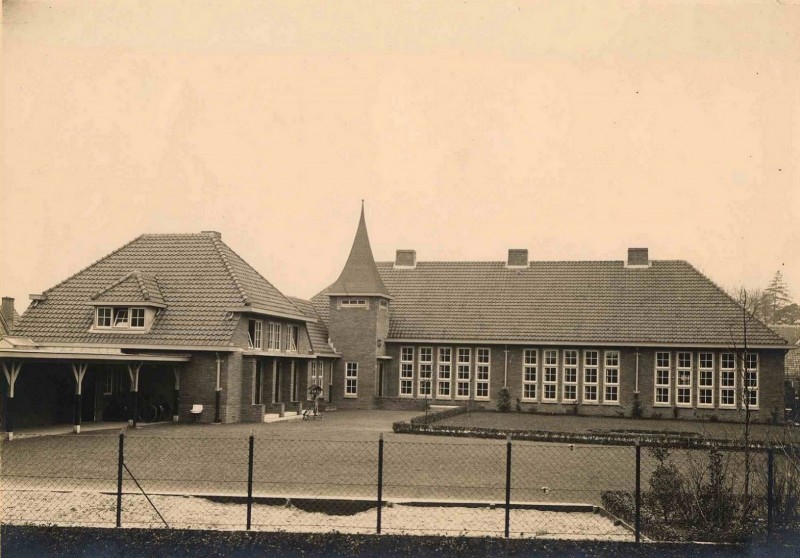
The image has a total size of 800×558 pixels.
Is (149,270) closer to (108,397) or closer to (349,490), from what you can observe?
(108,397)

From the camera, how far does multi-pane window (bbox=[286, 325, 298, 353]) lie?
109 feet

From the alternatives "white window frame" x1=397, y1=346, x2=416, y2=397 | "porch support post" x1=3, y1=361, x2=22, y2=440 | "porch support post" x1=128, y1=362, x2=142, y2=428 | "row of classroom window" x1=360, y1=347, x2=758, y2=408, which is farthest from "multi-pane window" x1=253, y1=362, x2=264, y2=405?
"white window frame" x1=397, y1=346, x2=416, y2=397

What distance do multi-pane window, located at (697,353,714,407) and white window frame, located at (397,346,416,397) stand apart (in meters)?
12.7

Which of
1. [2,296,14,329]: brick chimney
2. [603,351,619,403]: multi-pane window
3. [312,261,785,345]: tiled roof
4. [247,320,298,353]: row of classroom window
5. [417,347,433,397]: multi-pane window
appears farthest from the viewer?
[2,296,14,329]: brick chimney

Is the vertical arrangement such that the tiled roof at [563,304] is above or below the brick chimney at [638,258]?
below

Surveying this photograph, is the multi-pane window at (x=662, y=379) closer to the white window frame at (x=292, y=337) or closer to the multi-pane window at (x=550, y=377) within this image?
the multi-pane window at (x=550, y=377)

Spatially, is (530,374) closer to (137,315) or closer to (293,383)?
(293,383)

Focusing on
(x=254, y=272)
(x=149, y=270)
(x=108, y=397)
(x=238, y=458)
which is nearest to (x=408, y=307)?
(x=254, y=272)

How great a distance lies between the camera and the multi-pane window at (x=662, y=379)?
1428 inches

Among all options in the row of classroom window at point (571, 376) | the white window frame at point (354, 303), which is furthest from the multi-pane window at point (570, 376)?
the white window frame at point (354, 303)

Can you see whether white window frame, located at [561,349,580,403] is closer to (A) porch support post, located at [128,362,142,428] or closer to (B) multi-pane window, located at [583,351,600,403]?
(B) multi-pane window, located at [583,351,600,403]

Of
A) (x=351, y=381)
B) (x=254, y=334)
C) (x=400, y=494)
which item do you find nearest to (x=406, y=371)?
(x=351, y=381)

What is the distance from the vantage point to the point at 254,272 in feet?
107

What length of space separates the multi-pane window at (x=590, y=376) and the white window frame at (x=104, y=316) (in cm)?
2024
